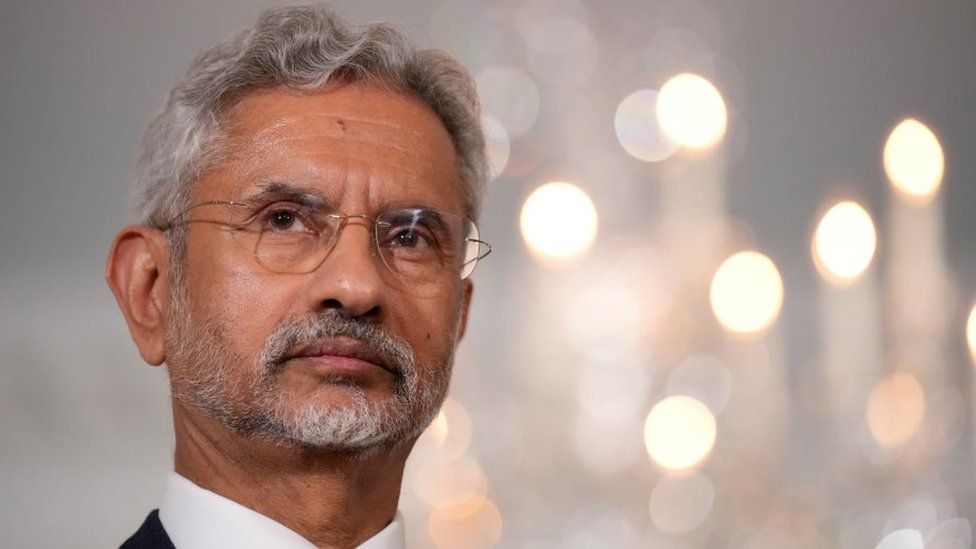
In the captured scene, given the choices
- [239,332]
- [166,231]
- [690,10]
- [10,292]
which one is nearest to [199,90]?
[166,231]

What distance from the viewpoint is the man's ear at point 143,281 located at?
156 centimetres

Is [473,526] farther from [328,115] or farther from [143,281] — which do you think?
[328,115]

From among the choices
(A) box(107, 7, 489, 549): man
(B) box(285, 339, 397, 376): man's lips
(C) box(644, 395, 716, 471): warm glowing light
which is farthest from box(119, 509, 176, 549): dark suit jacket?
(C) box(644, 395, 716, 471): warm glowing light

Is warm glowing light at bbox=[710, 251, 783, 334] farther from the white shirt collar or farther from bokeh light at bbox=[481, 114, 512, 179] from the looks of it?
the white shirt collar

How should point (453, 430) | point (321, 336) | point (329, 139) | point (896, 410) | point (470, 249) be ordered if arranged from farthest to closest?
point (896, 410), point (453, 430), point (470, 249), point (329, 139), point (321, 336)

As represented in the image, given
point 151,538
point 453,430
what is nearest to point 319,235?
point 151,538

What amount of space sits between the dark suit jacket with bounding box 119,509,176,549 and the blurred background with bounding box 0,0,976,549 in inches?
52.7

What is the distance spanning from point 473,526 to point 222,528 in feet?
4.66

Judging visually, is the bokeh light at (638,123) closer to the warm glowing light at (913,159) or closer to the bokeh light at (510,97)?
the bokeh light at (510,97)

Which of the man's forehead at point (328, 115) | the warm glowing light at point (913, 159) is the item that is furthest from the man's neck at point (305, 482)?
the warm glowing light at point (913, 159)

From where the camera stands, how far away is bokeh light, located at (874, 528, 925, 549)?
113 inches

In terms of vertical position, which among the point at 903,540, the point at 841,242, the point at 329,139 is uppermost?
the point at 841,242

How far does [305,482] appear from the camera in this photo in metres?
1.43

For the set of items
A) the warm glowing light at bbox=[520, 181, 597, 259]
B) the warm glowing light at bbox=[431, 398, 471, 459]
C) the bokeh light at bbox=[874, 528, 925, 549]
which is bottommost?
the bokeh light at bbox=[874, 528, 925, 549]
